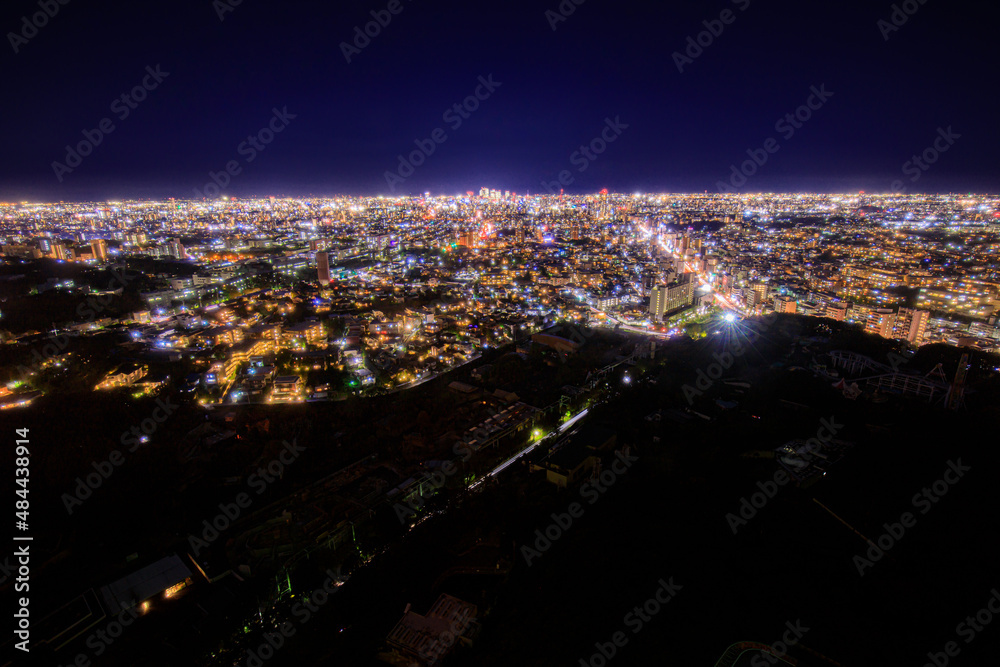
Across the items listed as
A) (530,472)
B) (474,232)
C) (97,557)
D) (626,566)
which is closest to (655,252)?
(474,232)

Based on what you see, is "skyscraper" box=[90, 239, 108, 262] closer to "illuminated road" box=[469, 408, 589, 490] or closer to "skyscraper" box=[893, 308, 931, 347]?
"illuminated road" box=[469, 408, 589, 490]

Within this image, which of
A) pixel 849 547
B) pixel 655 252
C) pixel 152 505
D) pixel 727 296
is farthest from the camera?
pixel 655 252

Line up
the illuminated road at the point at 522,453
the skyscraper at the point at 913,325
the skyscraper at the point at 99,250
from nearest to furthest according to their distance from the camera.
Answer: the illuminated road at the point at 522,453 → the skyscraper at the point at 913,325 → the skyscraper at the point at 99,250

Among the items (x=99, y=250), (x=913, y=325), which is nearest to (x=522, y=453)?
(x=913, y=325)

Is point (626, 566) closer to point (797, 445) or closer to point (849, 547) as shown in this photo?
point (849, 547)

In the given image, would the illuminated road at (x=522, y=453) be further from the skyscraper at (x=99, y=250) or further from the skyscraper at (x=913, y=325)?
the skyscraper at (x=99, y=250)

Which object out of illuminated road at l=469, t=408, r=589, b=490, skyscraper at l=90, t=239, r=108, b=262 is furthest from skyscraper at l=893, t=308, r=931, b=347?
skyscraper at l=90, t=239, r=108, b=262

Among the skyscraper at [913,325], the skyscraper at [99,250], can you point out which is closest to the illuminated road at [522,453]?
the skyscraper at [913,325]

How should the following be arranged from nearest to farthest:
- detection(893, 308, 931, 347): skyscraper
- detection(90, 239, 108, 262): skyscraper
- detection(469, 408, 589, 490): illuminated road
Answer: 1. detection(469, 408, 589, 490): illuminated road
2. detection(893, 308, 931, 347): skyscraper
3. detection(90, 239, 108, 262): skyscraper
